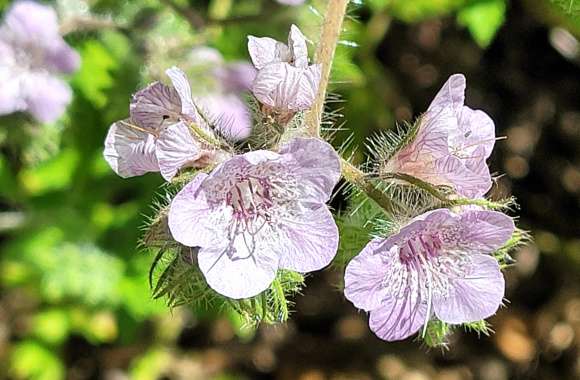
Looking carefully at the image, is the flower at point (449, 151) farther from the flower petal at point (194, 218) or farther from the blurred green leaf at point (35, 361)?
the blurred green leaf at point (35, 361)

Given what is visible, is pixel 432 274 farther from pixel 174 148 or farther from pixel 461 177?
pixel 174 148

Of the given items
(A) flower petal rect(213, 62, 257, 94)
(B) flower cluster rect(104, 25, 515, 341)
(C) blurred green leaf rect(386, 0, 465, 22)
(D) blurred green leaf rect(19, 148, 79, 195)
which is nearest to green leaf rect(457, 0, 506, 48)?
(C) blurred green leaf rect(386, 0, 465, 22)

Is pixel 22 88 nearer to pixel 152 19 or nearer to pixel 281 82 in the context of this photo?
pixel 152 19

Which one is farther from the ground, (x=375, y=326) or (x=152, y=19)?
(x=375, y=326)

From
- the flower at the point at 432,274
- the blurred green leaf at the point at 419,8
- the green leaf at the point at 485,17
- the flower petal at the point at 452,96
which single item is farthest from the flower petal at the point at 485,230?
the blurred green leaf at the point at 419,8

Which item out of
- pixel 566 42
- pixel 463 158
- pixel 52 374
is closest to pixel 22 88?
pixel 52 374

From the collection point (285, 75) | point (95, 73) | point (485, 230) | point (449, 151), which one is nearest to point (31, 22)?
point (95, 73)
